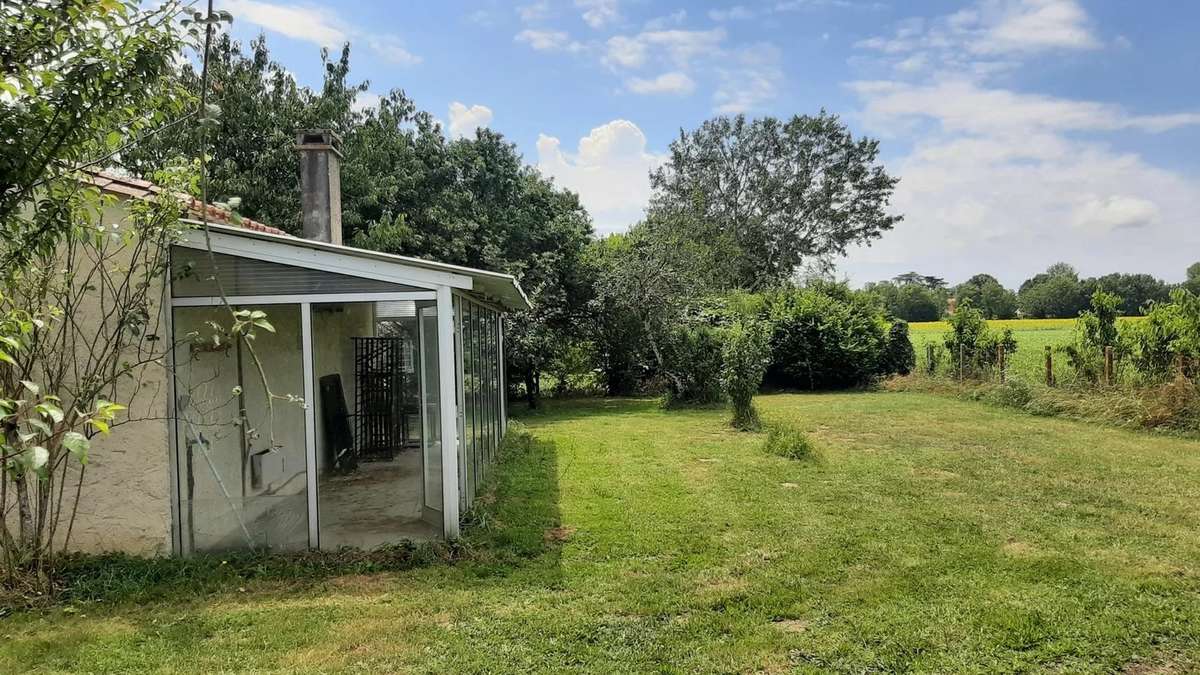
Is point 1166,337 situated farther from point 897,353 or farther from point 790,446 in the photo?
point 897,353

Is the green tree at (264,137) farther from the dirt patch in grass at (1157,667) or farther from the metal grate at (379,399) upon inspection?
the dirt patch in grass at (1157,667)

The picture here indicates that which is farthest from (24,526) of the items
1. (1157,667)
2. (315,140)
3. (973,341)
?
(973,341)

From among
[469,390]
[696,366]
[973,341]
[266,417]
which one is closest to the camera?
[266,417]

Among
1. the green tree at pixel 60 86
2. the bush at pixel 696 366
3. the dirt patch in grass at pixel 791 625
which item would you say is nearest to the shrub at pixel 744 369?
the bush at pixel 696 366

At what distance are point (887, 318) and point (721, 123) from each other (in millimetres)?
17365

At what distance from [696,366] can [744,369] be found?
2.39 m

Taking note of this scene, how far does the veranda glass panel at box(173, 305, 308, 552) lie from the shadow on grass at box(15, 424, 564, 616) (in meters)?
0.20

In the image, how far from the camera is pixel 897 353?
20688 millimetres

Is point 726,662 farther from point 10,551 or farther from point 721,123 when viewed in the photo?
point 721,123

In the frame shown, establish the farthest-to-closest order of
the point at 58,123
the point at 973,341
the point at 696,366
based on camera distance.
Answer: the point at 973,341, the point at 696,366, the point at 58,123

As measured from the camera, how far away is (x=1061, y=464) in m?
8.75

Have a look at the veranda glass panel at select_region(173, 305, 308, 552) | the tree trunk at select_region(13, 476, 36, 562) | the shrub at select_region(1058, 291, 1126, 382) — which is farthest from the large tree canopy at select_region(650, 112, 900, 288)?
the tree trunk at select_region(13, 476, 36, 562)

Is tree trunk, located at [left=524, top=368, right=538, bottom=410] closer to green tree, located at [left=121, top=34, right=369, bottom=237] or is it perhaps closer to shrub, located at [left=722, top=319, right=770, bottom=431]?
shrub, located at [left=722, top=319, right=770, bottom=431]

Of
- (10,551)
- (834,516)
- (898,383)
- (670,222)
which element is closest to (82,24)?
(10,551)
